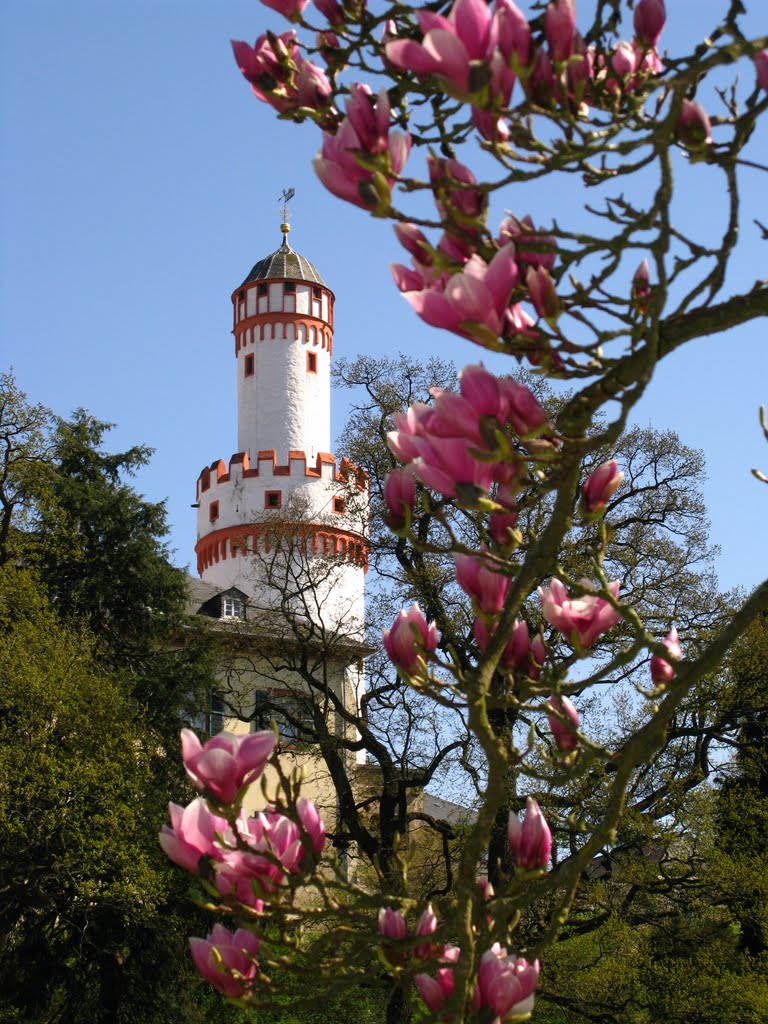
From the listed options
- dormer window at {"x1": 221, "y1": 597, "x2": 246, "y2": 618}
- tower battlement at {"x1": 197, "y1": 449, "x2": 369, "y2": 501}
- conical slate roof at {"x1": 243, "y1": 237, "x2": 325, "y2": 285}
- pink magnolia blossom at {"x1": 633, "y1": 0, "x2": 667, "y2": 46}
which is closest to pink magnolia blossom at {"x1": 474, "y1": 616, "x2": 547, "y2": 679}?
pink magnolia blossom at {"x1": 633, "y1": 0, "x2": 667, "y2": 46}

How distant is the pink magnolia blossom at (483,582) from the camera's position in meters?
2.56

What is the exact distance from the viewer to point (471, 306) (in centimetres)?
218

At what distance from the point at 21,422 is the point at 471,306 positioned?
2342 centimetres

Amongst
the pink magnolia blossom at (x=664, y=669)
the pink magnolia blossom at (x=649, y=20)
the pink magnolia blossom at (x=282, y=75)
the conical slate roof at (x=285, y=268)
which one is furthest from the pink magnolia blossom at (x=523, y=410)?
the conical slate roof at (x=285, y=268)

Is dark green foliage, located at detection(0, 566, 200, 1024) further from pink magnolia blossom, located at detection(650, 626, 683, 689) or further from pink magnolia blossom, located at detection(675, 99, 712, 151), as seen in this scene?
pink magnolia blossom, located at detection(675, 99, 712, 151)

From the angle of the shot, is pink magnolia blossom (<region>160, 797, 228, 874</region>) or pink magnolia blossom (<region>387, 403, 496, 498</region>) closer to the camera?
pink magnolia blossom (<region>387, 403, 496, 498</region>)

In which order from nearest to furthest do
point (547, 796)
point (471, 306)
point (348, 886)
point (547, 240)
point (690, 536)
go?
point (471, 306) < point (547, 240) < point (348, 886) < point (547, 796) < point (690, 536)

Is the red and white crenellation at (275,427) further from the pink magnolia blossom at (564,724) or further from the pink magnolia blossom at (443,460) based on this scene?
the pink magnolia blossom at (443,460)

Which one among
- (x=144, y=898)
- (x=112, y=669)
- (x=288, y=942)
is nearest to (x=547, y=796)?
(x=144, y=898)

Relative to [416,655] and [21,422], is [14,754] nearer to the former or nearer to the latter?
[21,422]

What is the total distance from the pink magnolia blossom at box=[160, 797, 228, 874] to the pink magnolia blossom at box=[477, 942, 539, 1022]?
0.54m

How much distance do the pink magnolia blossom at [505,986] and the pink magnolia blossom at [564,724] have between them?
1.68ft

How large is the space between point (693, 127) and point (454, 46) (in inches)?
23.3

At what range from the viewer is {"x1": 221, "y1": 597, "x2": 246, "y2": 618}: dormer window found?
35469 millimetres
